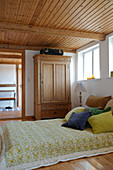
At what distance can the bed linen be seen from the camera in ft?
7.06

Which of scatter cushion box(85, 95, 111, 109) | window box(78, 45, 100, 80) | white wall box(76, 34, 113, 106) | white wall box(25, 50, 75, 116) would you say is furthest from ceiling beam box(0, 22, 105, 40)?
white wall box(25, 50, 75, 116)

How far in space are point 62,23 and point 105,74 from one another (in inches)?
66.7

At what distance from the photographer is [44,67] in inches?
207

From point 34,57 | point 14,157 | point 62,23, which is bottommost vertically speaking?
point 14,157

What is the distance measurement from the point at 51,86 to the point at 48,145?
3.04 m

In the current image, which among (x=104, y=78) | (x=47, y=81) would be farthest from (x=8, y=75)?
(x=104, y=78)

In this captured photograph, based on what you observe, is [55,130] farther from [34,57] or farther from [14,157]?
[34,57]

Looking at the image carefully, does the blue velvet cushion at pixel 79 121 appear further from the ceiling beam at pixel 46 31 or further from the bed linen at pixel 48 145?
the ceiling beam at pixel 46 31

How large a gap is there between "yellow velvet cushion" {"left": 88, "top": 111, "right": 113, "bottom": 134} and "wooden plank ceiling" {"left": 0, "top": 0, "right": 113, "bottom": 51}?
1.90m

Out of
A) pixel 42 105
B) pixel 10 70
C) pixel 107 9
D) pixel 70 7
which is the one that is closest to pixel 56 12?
pixel 70 7

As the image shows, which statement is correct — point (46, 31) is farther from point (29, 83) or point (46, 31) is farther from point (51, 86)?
point (29, 83)

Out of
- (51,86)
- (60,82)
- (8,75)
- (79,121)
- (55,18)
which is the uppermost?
(55,18)

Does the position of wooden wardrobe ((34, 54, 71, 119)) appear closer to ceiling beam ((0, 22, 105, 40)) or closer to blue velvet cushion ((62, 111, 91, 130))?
ceiling beam ((0, 22, 105, 40))

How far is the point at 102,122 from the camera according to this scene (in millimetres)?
2955
